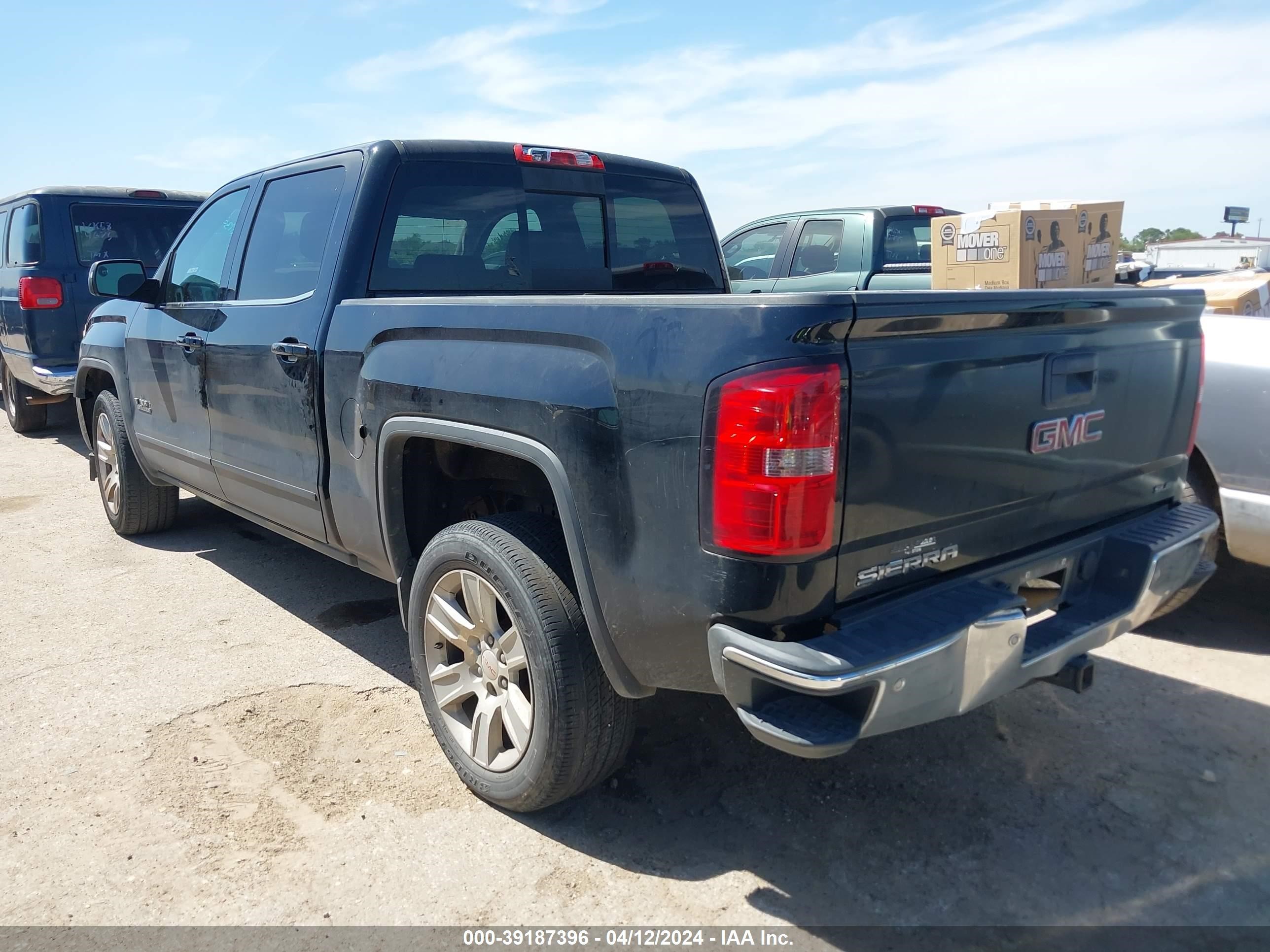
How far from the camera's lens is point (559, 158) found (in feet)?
13.1

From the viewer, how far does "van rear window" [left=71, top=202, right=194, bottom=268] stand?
830cm

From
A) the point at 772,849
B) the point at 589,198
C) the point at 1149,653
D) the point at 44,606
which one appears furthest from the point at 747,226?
the point at 772,849

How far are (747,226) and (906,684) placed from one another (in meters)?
7.70

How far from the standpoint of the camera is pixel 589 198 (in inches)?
161

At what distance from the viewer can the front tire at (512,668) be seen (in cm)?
265

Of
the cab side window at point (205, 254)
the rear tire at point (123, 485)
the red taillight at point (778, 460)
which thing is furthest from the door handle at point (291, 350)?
the rear tire at point (123, 485)

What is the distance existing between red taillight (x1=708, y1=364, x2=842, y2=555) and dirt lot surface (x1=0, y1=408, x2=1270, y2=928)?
108cm

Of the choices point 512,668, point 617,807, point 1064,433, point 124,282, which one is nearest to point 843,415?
point 1064,433

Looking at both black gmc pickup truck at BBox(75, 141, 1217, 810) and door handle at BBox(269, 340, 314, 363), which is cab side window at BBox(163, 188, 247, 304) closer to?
black gmc pickup truck at BBox(75, 141, 1217, 810)

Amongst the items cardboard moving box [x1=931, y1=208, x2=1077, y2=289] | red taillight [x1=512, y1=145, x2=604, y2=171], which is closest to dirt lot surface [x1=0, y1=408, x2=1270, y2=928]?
cardboard moving box [x1=931, y1=208, x2=1077, y2=289]

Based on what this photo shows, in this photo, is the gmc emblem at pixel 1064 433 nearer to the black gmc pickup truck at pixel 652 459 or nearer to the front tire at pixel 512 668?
the black gmc pickup truck at pixel 652 459

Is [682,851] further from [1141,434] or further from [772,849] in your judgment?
[1141,434]

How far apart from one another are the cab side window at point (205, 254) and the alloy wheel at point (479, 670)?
7.13 ft

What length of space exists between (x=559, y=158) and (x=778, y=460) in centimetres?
238
